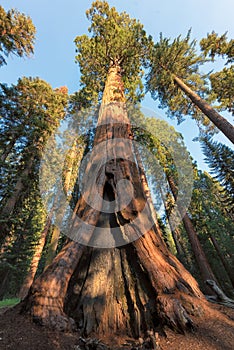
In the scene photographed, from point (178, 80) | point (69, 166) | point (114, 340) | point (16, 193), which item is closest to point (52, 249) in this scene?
point (16, 193)

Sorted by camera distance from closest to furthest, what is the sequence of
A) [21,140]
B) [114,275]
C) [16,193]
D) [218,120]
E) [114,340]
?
[114,340] → [114,275] → [218,120] → [16,193] → [21,140]

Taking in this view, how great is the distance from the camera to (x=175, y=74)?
10617mm

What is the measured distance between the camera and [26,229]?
13.6 m

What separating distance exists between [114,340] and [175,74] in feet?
40.3

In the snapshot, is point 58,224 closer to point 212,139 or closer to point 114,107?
point 114,107

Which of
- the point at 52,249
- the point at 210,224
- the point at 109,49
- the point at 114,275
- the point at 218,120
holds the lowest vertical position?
the point at 114,275

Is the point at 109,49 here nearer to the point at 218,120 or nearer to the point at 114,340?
the point at 218,120

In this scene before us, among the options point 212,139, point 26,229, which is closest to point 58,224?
point 26,229

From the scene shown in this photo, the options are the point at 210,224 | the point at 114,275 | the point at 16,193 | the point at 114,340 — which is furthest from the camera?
the point at 210,224

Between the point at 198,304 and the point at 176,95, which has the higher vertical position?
the point at 176,95

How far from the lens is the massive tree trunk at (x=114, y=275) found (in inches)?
68.8

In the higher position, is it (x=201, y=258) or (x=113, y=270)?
(x=201, y=258)

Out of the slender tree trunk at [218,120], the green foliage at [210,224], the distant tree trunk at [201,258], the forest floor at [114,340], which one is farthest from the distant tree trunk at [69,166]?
the green foliage at [210,224]

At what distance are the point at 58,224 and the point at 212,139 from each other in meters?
10.8
